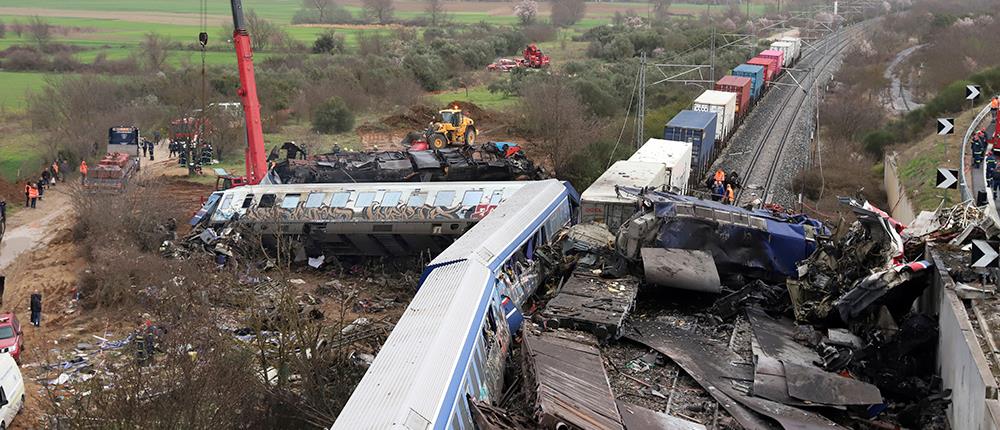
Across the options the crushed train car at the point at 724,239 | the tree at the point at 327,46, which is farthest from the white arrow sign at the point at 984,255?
the tree at the point at 327,46

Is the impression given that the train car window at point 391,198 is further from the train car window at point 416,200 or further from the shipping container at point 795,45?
the shipping container at point 795,45

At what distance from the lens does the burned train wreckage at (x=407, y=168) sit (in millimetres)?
28266

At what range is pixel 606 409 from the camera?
11.0 meters

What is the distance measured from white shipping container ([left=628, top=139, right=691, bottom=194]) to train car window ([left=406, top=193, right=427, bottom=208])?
275 inches

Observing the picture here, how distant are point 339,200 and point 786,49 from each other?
46.5 m

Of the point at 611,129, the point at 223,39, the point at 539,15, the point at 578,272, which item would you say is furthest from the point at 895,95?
the point at 539,15

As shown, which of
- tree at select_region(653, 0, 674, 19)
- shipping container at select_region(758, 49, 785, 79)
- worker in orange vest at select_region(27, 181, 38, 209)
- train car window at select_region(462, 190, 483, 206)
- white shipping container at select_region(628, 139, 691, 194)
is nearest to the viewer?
train car window at select_region(462, 190, 483, 206)

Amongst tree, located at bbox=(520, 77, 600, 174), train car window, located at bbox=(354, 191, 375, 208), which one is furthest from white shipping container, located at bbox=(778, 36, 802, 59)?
train car window, located at bbox=(354, 191, 375, 208)

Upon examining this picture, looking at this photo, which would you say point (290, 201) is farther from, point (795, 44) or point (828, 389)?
point (795, 44)

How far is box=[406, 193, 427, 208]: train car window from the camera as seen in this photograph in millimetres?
23062

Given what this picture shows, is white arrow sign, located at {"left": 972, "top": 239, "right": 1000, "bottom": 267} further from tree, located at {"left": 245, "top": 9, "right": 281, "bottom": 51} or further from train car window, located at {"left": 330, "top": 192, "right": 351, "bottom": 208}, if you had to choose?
tree, located at {"left": 245, "top": 9, "right": 281, "bottom": 51}

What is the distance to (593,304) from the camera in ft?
49.7

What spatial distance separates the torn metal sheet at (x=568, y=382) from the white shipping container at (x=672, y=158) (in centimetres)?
1287

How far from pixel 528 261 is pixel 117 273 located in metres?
10.6
